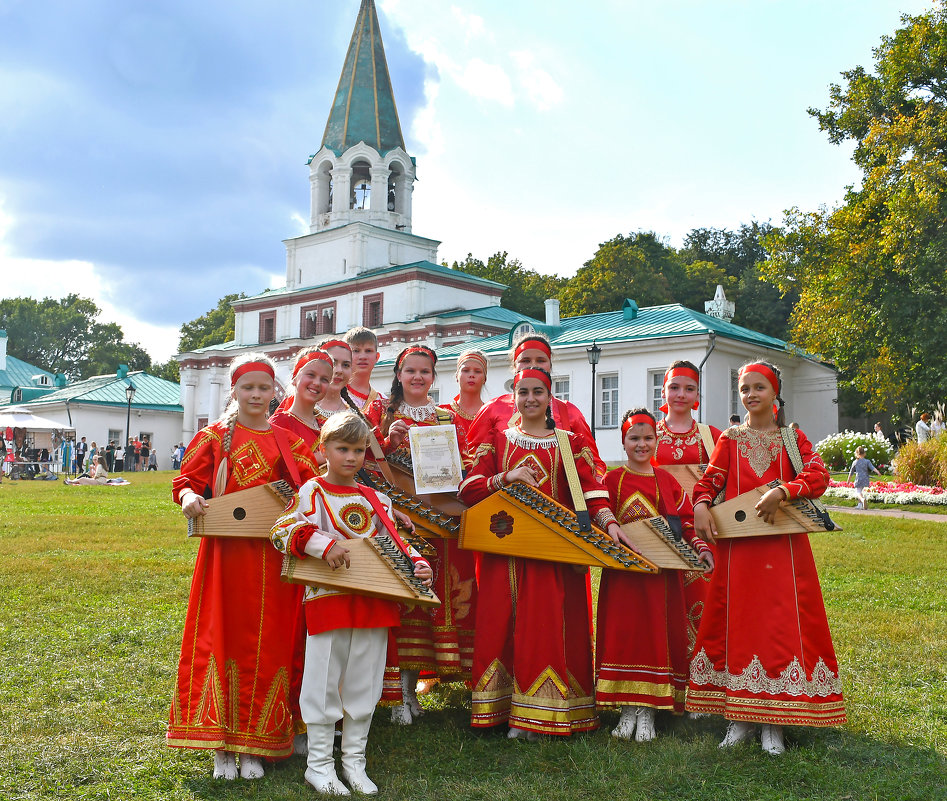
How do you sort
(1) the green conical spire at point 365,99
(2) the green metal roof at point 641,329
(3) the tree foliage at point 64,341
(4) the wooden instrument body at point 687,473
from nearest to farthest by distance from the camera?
(4) the wooden instrument body at point 687,473, (2) the green metal roof at point 641,329, (1) the green conical spire at point 365,99, (3) the tree foliage at point 64,341

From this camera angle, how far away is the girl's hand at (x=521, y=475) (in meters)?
5.03

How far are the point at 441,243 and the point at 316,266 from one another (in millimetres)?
6795

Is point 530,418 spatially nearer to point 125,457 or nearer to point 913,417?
point 913,417

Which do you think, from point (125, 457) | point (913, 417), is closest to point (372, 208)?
point (125, 457)

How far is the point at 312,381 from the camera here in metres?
5.22

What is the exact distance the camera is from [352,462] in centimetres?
444

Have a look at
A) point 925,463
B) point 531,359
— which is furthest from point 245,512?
point 925,463

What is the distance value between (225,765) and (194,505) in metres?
1.30

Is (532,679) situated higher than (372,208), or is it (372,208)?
(372,208)

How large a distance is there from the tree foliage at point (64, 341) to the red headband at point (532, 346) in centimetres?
8053

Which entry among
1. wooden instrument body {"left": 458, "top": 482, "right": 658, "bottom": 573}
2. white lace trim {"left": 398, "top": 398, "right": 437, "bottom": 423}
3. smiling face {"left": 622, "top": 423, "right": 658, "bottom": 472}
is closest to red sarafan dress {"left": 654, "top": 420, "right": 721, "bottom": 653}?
smiling face {"left": 622, "top": 423, "right": 658, "bottom": 472}

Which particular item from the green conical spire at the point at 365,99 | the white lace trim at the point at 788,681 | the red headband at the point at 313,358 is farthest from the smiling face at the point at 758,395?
the green conical spire at the point at 365,99

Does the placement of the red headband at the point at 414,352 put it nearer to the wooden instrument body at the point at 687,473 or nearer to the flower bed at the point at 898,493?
the wooden instrument body at the point at 687,473

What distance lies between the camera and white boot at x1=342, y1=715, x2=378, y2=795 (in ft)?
14.1
